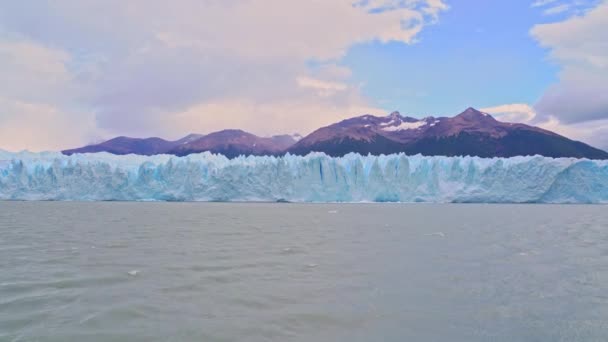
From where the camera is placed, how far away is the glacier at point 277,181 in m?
39.8

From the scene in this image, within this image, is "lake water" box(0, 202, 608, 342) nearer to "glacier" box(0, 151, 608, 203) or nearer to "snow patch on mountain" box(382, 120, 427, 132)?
"glacier" box(0, 151, 608, 203)

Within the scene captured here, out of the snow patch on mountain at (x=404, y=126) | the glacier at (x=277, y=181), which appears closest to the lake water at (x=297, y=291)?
the glacier at (x=277, y=181)

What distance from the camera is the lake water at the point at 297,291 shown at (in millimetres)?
4945

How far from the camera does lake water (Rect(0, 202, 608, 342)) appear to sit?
16.2ft

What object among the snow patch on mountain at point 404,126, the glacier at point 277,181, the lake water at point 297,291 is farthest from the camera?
the snow patch on mountain at point 404,126

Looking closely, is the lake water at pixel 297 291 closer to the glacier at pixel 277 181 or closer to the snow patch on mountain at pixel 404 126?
the glacier at pixel 277 181

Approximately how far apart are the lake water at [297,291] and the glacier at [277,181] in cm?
2813

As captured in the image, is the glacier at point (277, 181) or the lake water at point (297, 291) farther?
the glacier at point (277, 181)

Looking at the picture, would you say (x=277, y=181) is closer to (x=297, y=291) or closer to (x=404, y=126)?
(x=297, y=291)

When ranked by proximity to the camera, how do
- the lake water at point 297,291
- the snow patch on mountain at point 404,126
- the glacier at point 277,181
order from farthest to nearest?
the snow patch on mountain at point 404,126
the glacier at point 277,181
the lake water at point 297,291

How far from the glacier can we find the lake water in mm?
28125

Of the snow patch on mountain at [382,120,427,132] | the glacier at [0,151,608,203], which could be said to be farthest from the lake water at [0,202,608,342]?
the snow patch on mountain at [382,120,427,132]

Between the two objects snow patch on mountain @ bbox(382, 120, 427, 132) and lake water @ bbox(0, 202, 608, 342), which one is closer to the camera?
lake water @ bbox(0, 202, 608, 342)

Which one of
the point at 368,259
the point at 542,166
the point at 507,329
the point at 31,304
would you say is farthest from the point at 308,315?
the point at 542,166
